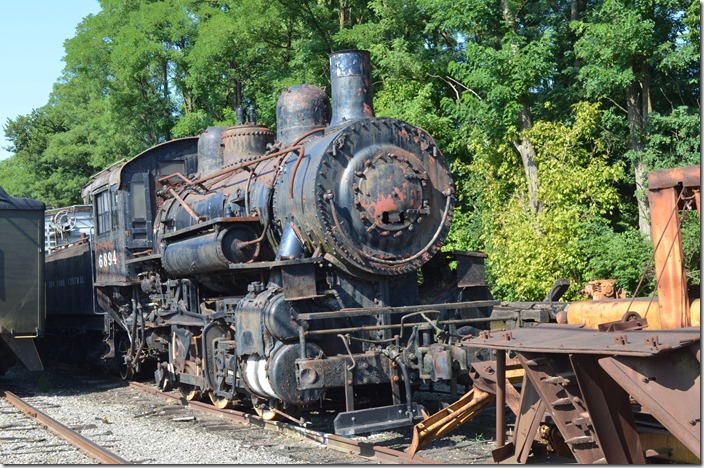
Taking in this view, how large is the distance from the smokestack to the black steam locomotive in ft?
0.05

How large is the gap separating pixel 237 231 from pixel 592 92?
1062cm

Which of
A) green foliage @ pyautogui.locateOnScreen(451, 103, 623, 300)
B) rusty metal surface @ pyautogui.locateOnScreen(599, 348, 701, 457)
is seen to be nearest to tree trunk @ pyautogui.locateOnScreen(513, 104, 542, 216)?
green foliage @ pyautogui.locateOnScreen(451, 103, 623, 300)

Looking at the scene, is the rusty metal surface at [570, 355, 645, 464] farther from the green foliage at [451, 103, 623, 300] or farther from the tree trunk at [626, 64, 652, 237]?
the tree trunk at [626, 64, 652, 237]

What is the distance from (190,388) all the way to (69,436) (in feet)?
8.70

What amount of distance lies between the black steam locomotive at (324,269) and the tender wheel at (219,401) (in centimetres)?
3

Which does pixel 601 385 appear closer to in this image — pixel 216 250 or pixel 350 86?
pixel 350 86

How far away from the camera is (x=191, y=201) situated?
1175 centimetres

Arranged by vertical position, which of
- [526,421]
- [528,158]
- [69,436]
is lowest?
[69,436]

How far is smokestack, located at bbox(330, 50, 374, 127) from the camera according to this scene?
9.48 metres

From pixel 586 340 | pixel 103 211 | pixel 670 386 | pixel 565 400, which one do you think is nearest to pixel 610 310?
pixel 565 400

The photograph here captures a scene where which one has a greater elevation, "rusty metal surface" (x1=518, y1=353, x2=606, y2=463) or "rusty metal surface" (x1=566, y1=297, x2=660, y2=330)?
"rusty metal surface" (x1=566, y1=297, x2=660, y2=330)

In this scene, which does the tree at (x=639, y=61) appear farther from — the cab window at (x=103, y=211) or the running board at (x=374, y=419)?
the running board at (x=374, y=419)

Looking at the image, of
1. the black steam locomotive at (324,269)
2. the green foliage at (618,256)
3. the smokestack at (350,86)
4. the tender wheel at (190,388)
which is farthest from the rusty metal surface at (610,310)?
the green foliage at (618,256)

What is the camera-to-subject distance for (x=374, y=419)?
784cm
